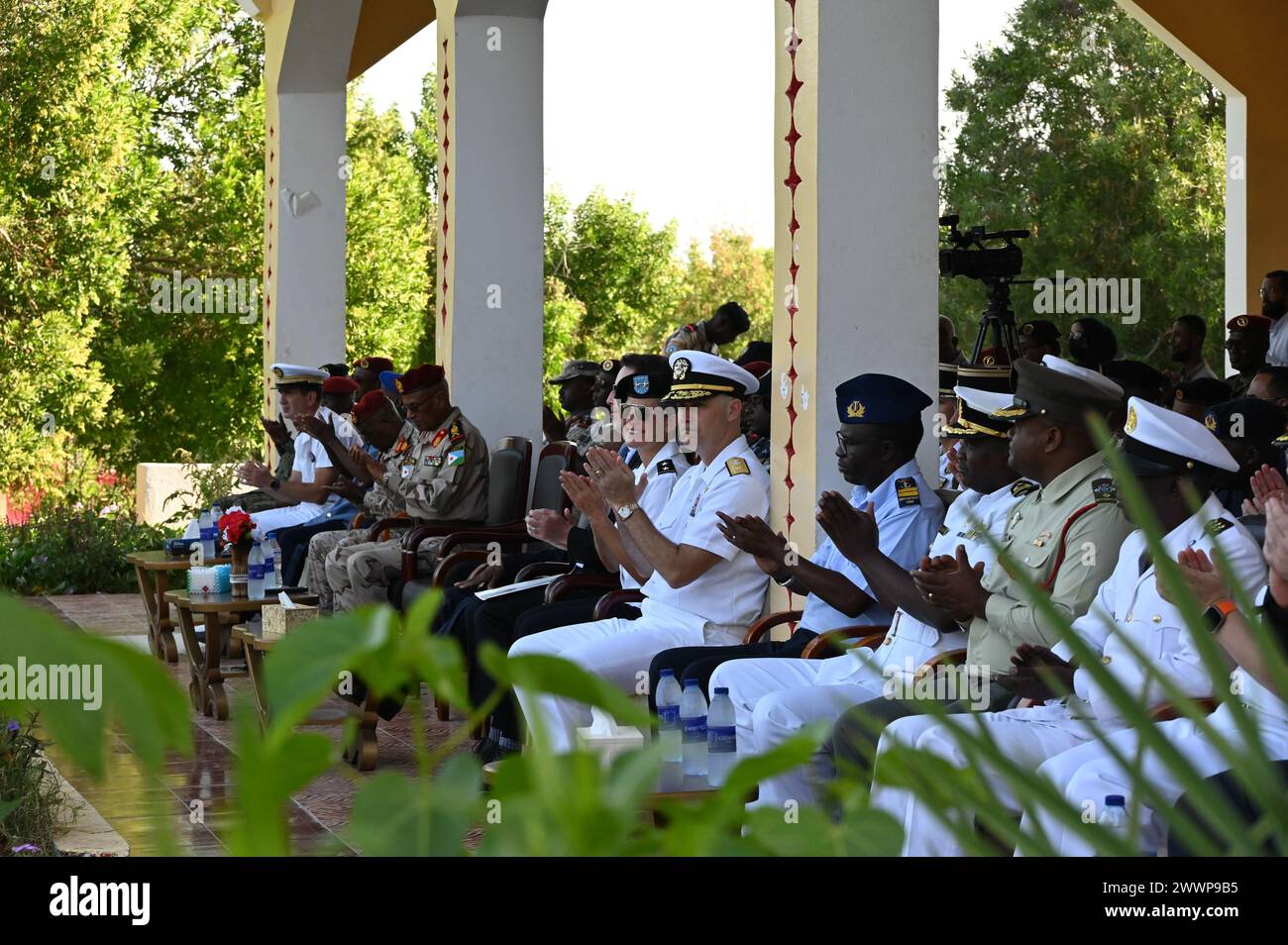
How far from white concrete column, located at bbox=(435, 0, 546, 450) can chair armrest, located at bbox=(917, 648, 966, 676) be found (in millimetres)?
4506

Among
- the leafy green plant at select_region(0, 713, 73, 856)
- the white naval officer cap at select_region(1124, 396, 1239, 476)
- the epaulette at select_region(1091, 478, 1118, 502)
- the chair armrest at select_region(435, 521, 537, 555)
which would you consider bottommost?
the leafy green plant at select_region(0, 713, 73, 856)

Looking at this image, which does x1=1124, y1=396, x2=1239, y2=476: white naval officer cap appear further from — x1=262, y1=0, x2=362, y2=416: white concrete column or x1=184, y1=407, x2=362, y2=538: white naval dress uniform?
x1=262, y1=0, x2=362, y2=416: white concrete column

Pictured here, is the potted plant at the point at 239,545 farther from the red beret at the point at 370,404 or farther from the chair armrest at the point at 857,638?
the chair armrest at the point at 857,638

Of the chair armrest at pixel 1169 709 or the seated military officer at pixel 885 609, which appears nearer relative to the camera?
the chair armrest at pixel 1169 709

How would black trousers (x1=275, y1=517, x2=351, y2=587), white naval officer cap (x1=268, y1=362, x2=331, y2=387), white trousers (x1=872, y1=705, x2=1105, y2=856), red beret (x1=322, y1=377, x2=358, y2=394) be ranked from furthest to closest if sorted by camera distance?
red beret (x1=322, y1=377, x2=358, y2=394), white naval officer cap (x1=268, y1=362, x2=331, y2=387), black trousers (x1=275, y1=517, x2=351, y2=587), white trousers (x1=872, y1=705, x2=1105, y2=856)

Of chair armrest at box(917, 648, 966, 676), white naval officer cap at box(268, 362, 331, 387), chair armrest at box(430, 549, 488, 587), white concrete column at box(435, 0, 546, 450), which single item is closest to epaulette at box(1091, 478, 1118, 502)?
chair armrest at box(917, 648, 966, 676)

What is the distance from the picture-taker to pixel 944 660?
3654mm

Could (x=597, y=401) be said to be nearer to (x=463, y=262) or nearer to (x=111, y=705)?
(x=463, y=262)

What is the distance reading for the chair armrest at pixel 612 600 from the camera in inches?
205

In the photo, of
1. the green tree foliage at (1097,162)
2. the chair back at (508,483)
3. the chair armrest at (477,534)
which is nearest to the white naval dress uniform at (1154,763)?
the chair armrest at (477,534)

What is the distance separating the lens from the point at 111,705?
1.77 feet

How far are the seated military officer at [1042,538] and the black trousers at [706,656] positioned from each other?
74 cm

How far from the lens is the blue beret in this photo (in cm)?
435
